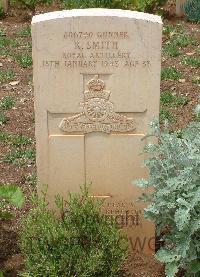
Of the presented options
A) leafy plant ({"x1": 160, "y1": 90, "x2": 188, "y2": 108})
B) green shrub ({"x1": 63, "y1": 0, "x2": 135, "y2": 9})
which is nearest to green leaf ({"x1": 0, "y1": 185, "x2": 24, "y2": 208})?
leafy plant ({"x1": 160, "y1": 90, "x2": 188, "y2": 108})

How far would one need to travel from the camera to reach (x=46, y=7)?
398 inches

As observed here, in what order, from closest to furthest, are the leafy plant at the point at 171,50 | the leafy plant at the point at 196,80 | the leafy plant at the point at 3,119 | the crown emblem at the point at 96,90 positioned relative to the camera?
the crown emblem at the point at 96,90 < the leafy plant at the point at 3,119 < the leafy plant at the point at 196,80 < the leafy plant at the point at 171,50

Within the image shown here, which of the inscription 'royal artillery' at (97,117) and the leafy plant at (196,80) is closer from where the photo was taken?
the inscription 'royal artillery' at (97,117)

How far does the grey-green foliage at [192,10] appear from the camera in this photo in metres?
9.23

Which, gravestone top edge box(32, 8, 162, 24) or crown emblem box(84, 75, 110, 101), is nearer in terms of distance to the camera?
gravestone top edge box(32, 8, 162, 24)

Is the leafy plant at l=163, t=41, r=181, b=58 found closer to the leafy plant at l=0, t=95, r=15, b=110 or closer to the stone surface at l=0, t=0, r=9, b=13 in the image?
the leafy plant at l=0, t=95, r=15, b=110

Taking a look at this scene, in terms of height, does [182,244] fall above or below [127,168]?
below

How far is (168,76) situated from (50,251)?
384 cm

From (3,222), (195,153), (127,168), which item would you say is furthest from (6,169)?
(195,153)

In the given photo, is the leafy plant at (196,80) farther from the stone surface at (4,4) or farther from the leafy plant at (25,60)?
the stone surface at (4,4)

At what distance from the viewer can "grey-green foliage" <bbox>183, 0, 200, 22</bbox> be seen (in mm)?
9227

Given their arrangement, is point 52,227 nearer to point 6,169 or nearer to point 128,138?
point 128,138

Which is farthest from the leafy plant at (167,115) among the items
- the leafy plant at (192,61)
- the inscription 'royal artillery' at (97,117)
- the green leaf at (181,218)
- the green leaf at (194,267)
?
the green leaf at (181,218)

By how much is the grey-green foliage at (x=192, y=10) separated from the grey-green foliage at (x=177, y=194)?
5466 mm
